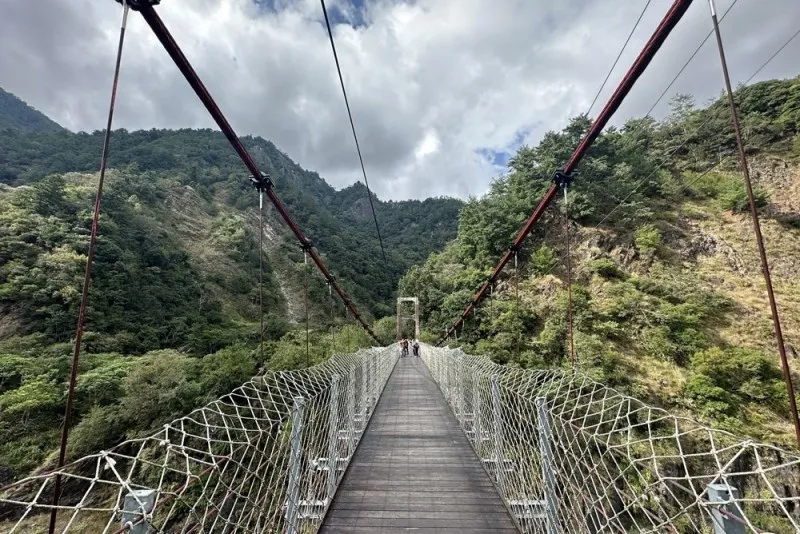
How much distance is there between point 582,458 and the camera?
1487 millimetres

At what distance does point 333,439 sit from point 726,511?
2.03 metres

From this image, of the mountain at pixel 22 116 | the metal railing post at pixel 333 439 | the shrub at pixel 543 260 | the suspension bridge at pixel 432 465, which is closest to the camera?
the suspension bridge at pixel 432 465

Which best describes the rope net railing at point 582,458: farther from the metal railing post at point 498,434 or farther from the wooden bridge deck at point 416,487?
the wooden bridge deck at point 416,487

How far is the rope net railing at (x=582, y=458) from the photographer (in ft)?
2.76

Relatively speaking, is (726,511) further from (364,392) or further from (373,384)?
(373,384)

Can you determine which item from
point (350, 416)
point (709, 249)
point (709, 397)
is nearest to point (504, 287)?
point (709, 249)

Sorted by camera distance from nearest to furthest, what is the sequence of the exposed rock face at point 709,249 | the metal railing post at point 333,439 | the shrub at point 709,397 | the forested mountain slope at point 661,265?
the metal railing post at point 333,439
the shrub at point 709,397
the forested mountain slope at point 661,265
the exposed rock face at point 709,249

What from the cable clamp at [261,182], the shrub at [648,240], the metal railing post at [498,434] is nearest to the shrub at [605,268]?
the shrub at [648,240]

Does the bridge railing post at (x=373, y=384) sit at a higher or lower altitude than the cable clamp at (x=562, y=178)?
lower

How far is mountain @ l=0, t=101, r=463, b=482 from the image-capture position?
28.7 feet

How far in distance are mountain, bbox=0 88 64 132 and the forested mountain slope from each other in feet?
180

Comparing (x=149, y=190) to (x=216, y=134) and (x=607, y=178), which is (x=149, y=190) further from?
(x=607, y=178)

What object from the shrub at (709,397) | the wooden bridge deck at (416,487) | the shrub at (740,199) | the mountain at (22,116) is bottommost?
the shrub at (709,397)

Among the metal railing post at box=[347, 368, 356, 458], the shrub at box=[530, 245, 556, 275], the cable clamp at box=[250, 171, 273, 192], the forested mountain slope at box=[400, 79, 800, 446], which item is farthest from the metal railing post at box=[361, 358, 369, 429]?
the shrub at box=[530, 245, 556, 275]
